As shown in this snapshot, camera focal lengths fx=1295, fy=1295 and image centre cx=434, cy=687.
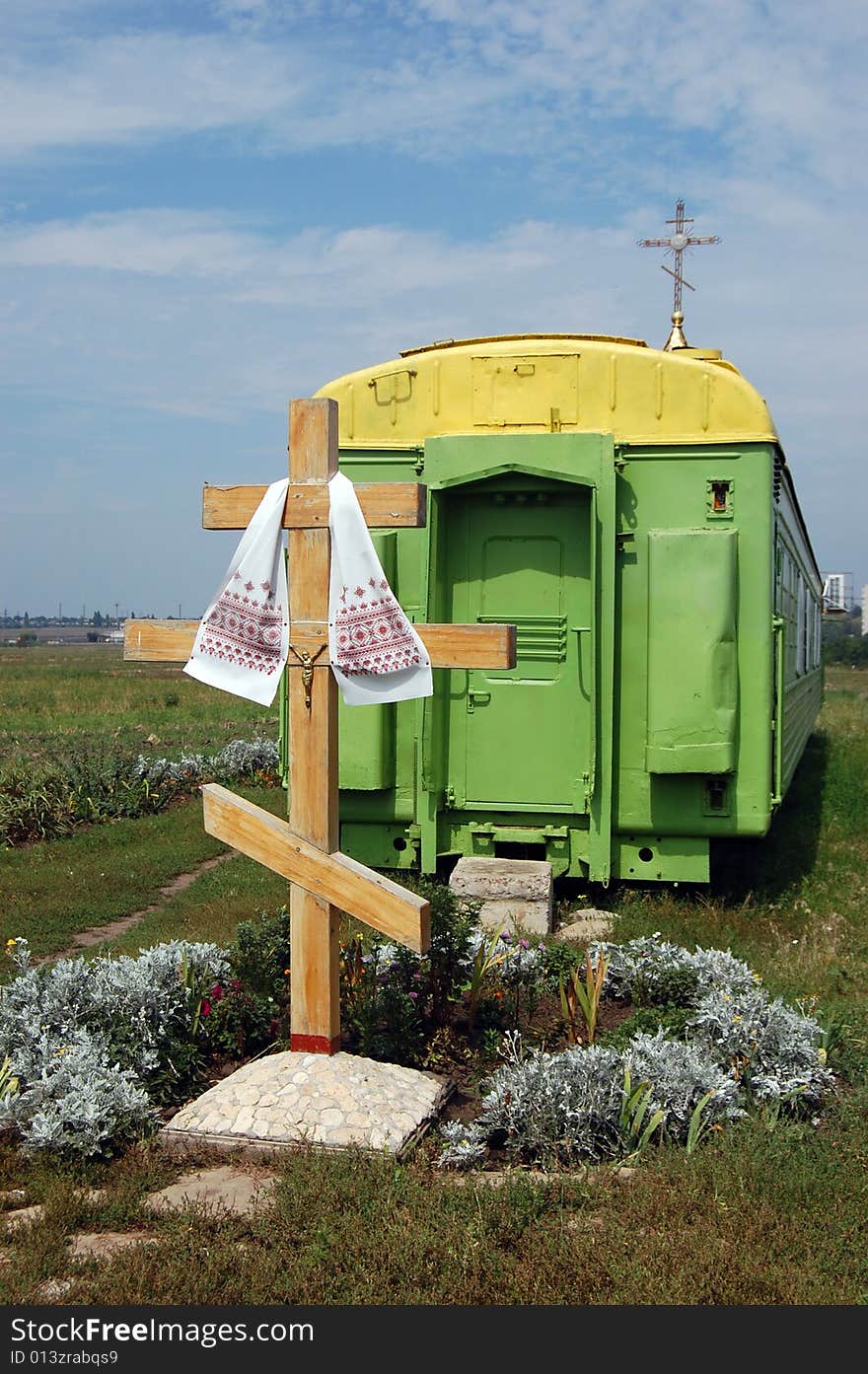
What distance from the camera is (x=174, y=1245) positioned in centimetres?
378

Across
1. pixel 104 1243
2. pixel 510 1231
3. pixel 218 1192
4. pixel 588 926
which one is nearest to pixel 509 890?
→ pixel 588 926

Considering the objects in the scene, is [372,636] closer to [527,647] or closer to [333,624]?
[333,624]

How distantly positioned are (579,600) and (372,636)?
346 cm

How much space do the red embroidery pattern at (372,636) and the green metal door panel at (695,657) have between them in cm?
334

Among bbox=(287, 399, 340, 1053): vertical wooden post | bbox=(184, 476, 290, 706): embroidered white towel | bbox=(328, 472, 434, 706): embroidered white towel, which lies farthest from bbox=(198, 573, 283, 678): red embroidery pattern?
bbox=(328, 472, 434, 706): embroidered white towel

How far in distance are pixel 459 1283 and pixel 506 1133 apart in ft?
4.06

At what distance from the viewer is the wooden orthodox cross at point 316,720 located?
16.6ft

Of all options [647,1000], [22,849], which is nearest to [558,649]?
[647,1000]

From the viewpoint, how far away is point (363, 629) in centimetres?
509

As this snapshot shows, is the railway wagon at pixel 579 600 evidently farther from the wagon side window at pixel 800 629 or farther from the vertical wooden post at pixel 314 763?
the wagon side window at pixel 800 629

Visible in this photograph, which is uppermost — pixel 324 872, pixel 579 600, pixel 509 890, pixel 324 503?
pixel 324 503

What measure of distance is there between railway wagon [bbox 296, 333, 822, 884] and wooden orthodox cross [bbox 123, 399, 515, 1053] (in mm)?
3094

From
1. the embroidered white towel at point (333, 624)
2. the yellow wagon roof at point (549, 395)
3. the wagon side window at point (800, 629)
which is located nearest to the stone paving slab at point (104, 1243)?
the embroidered white towel at point (333, 624)

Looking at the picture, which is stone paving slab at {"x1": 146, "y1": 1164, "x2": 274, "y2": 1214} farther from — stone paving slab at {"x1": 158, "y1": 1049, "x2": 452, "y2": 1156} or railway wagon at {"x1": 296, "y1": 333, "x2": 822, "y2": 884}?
railway wagon at {"x1": 296, "y1": 333, "x2": 822, "y2": 884}
